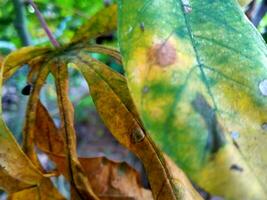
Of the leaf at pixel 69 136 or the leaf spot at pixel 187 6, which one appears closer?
the leaf spot at pixel 187 6

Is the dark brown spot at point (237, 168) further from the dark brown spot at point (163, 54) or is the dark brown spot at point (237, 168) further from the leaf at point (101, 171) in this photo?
the leaf at point (101, 171)

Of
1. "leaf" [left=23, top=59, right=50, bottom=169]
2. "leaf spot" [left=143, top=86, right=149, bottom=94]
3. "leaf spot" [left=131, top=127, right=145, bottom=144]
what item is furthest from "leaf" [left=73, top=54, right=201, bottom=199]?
"leaf spot" [left=143, top=86, right=149, bottom=94]

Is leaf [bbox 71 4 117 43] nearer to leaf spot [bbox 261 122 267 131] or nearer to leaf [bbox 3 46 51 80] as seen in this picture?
leaf [bbox 3 46 51 80]

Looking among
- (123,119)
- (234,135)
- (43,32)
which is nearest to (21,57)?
(123,119)

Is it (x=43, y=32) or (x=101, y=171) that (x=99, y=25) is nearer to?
(x=101, y=171)

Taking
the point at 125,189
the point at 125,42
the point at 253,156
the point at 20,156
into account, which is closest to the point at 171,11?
the point at 125,42

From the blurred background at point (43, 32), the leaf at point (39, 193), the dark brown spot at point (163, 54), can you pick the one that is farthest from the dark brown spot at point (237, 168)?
the blurred background at point (43, 32)
